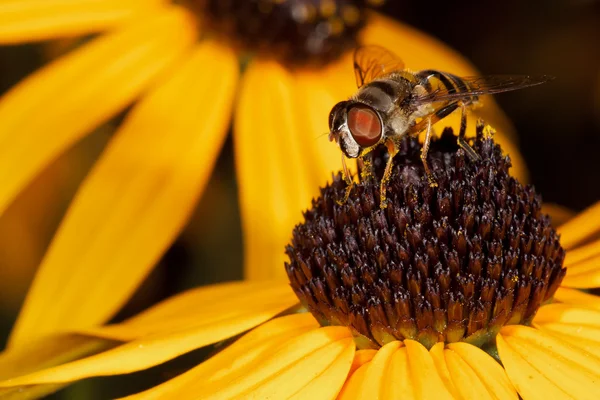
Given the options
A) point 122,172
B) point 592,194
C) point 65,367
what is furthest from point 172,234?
point 592,194

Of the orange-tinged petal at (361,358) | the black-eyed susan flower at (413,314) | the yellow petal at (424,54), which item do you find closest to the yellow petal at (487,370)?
the black-eyed susan flower at (413,314)

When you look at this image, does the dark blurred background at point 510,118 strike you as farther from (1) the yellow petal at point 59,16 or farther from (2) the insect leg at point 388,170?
(2) the insect leg at point 388,170

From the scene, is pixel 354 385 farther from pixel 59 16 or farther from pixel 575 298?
pixel 59 16

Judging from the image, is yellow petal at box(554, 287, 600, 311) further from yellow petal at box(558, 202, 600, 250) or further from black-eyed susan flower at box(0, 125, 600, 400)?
yellow petal at box(558, 202, 600, 250)

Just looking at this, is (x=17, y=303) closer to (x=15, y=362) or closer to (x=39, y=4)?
(x=39, y=4)

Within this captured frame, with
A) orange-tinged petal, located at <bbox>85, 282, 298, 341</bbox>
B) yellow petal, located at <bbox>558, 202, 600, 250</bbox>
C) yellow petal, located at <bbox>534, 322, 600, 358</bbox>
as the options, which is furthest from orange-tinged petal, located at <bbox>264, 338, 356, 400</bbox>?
yellow petal, located at <bbox>558, 202, 600, 250</bbox>

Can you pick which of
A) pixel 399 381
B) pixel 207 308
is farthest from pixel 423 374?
pixel 207 308
